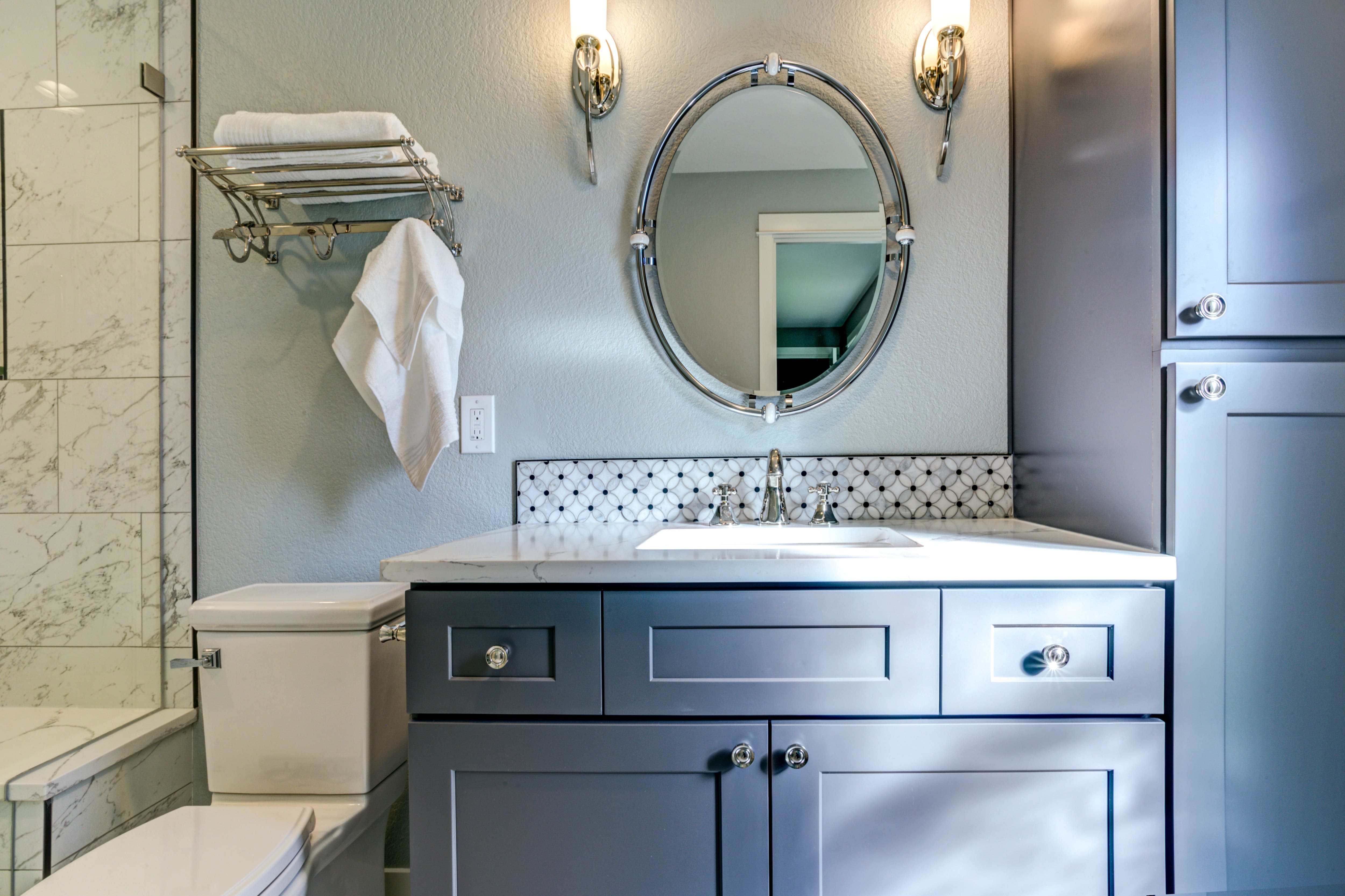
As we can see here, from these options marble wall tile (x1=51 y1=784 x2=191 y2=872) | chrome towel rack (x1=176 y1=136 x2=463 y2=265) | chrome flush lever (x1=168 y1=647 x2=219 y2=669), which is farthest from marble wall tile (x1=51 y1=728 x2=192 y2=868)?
chrome towel rack (x1=176 y1=136 x2=463 y2=265)

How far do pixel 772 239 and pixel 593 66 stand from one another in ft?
1.74

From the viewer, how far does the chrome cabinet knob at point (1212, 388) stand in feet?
3.25

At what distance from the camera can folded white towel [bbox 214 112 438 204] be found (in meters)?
1.31

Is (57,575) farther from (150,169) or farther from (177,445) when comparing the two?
(150,169)

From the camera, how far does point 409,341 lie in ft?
4.55

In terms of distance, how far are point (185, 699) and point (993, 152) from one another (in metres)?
2.17

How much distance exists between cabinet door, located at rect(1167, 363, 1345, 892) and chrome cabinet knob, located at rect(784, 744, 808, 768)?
0.52 metres

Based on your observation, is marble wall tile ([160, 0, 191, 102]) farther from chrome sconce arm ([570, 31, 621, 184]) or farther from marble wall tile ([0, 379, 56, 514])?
chrome sconce arm ([570, 31, 621, 184])

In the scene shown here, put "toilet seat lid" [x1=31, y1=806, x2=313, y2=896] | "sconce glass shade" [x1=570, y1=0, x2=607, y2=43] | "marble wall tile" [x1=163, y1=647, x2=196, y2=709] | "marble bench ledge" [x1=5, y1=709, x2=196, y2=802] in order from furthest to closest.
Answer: "marble wall tile" [x1=163, y1=647, x2=196, y2=709], "sconce glass shade" [x1=570, y1=0, x2=607, y2=43], "marble bench ledge" [x1=5, y1=709, x2=196, y2=802], "toilet seat lid" [x1=31, y1=806, x2=313, y2=896]

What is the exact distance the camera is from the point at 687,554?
1.01 m

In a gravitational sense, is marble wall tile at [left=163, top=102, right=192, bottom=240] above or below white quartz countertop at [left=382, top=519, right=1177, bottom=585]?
above

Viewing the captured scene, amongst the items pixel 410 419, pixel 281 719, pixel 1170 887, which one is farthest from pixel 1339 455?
pixel 281 719

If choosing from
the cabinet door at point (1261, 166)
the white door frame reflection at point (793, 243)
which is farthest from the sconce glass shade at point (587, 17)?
the cabinet door at point (1261, 166)

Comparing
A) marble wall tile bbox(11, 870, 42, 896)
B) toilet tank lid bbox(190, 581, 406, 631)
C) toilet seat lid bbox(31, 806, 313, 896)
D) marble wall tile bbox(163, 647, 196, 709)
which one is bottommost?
marble wall tile bbox(11, 870, 42, 896)
